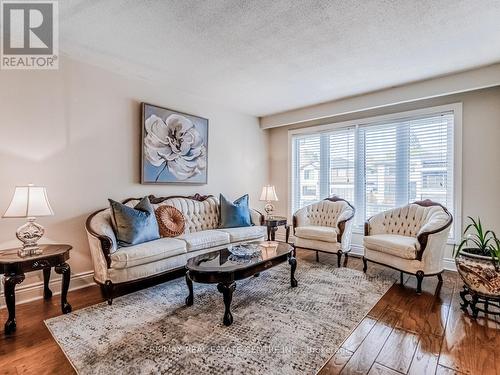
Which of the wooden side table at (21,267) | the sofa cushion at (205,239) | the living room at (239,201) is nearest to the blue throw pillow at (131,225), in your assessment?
the living room at (239,201)

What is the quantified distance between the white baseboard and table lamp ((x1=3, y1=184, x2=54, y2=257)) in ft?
2.14

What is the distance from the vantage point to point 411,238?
338 cm

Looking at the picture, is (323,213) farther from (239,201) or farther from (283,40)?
(283,40)

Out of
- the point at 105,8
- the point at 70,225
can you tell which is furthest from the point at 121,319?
the point at 105,8

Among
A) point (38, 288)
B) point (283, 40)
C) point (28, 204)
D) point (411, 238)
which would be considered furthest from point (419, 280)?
point (38, 288)

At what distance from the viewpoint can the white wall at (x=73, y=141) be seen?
268cm

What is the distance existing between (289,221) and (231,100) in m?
2.61

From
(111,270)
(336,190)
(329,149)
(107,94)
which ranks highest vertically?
(107,94)

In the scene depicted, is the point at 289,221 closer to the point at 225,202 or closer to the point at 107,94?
the point at 225,202

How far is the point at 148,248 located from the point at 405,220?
130 inches

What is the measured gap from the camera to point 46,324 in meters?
2.27

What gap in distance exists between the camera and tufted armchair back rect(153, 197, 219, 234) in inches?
155

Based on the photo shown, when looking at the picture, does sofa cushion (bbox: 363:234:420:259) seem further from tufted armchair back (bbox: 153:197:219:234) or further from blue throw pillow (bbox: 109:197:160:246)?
blue throw pillow (bbox: 109:197:160:246)

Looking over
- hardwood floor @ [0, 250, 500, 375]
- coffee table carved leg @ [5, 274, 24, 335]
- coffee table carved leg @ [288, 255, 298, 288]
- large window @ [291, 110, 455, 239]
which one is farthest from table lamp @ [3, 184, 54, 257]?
large window @ [291, 110, 455, 239]
